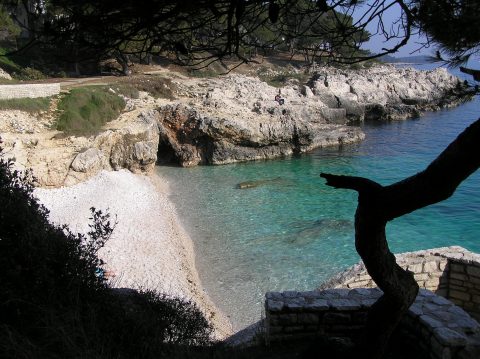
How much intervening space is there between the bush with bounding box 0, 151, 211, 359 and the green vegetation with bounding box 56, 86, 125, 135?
20379 mm

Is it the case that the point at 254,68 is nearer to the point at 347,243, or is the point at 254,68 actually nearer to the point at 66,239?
the point at 347,243

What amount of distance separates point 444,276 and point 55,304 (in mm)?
7854

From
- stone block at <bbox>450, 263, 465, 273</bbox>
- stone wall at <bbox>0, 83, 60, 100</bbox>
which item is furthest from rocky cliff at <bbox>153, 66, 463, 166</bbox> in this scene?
stone block at <bbox>450, 263, 465, 273</bbox>

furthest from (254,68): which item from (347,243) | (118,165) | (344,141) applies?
(347,243)

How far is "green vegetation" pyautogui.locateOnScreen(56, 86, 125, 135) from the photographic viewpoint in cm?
2541

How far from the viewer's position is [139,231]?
58.5 ft

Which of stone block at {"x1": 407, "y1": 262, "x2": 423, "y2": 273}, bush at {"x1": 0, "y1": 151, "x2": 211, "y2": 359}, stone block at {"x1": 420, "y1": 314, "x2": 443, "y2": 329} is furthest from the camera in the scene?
stone block at {"x1": 407, "y1": 262, "x2": 423, "y2": 273}

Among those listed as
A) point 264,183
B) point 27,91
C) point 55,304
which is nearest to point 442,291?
point 55,304

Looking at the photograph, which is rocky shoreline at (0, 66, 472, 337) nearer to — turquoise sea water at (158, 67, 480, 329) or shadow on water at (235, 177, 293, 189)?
turquoise sea water at (158, 67, 480, 329)

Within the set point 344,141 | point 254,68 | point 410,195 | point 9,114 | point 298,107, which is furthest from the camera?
point 254,68

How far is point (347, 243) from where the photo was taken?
16344 millimetres

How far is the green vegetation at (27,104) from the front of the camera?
954 inches

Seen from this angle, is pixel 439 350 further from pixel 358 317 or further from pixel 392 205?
pixel 392 205

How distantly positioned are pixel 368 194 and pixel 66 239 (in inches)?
173
